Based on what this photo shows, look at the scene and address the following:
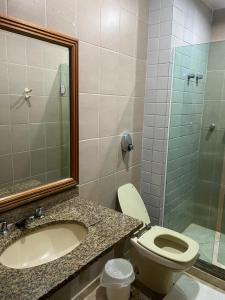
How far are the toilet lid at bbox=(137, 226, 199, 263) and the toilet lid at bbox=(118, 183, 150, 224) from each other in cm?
18

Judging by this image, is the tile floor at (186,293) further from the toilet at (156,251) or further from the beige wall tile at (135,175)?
the beige wall tile at (135,175)

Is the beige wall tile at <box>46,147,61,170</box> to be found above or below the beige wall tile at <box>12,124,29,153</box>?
below

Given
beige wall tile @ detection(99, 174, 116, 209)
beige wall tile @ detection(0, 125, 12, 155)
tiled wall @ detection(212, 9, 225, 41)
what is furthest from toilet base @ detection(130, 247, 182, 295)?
tiled wall @ detection(212, 9, 225, 41)

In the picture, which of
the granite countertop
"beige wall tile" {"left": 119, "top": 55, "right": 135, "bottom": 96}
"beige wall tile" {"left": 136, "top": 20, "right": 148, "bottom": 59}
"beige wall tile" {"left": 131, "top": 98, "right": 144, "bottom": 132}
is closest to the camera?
the granite countertop

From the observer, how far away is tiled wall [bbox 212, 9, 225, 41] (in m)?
2.42

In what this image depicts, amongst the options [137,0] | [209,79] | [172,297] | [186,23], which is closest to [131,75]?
[137,0]

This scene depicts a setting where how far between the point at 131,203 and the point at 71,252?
3.46 feet

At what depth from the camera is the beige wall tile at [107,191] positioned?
5.90 ft

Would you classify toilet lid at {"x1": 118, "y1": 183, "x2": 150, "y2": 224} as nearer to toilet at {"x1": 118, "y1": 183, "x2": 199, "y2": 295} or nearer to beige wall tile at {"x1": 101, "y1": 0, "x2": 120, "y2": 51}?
toilet at {"x1": 118, "y1": 183, "x2": 199, "y2": 295}

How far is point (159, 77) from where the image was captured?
6.50 ft

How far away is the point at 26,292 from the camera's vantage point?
77 centimetres

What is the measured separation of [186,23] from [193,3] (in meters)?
0.24

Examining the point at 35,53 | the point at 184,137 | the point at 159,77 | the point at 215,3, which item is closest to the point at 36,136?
the point at 35,53

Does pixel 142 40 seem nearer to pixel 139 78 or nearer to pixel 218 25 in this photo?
pixel 139 78
